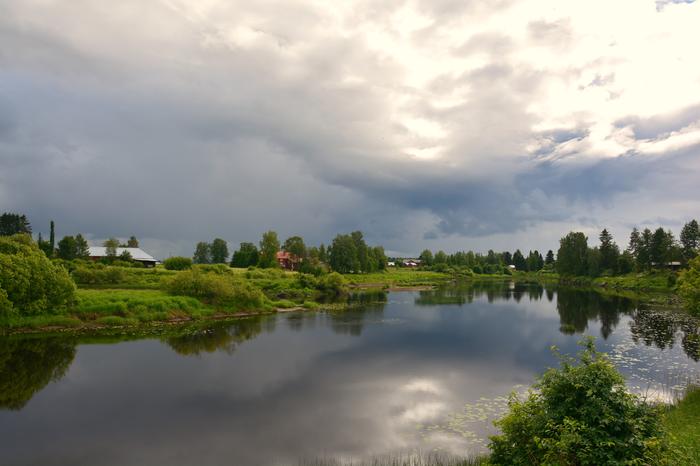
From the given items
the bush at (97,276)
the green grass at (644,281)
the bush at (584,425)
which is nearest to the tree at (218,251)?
the bush at (97,276)

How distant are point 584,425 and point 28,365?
3739cm

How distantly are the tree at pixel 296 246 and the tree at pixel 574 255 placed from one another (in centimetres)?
9588

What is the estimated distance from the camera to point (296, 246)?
14312 centimetres

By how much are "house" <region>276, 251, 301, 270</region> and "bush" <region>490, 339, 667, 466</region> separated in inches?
4964

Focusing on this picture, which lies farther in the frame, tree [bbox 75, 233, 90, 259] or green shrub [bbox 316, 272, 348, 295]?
tree [bbox 75, 233, 90, 259]

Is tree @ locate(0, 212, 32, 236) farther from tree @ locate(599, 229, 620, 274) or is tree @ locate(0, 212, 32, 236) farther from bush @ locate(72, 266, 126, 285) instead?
tree @ locate(599, 229, 620, 274)

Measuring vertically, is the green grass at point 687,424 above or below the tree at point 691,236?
below

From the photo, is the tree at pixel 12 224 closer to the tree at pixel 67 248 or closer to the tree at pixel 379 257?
the tree at pixel 67 248

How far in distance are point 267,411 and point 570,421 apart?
1796 centimetres

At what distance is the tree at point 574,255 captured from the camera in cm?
14825

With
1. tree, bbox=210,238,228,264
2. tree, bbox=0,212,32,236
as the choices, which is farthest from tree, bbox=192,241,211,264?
tree, bbox=0,212,32,236

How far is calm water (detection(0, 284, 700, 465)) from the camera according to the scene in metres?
19.1

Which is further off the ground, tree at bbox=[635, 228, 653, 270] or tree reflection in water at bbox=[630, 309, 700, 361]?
tree at bbox=[635, 228, 653, 270]

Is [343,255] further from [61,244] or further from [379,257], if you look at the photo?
[61,244]
